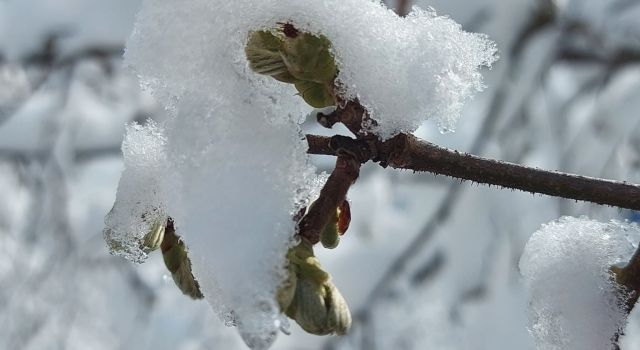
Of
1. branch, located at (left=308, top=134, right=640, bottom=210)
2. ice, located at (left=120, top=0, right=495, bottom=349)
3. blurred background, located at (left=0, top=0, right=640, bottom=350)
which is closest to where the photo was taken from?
ice, located at (left=120, top=0, right=495, bottom=349)

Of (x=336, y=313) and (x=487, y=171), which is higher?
(x=487, y=171)

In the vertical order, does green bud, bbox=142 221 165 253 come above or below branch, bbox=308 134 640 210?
below

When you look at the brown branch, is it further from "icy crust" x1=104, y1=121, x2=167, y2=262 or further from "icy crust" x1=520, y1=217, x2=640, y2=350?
"icy crust" x1=520, y1=217, x2=640, y2=350

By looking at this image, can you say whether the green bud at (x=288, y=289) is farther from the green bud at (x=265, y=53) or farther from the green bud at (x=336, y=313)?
the green bud at (x=265, y=53)

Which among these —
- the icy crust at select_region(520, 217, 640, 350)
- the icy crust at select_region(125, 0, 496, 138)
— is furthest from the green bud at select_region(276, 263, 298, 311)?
the icy crust at select_region(520, 217, 640, 350)

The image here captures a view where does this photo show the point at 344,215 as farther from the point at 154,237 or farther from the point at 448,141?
the point at 448,141

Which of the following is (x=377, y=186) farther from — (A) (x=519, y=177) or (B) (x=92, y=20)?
(A) (x=519, y=177)

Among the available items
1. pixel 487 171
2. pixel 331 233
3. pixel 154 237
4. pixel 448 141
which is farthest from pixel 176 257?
pixel 448 141

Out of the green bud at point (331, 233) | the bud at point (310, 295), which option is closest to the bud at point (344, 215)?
the green bud at point (331, 233)
